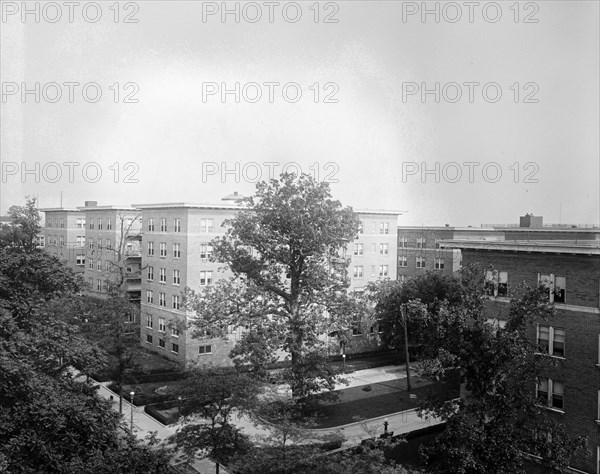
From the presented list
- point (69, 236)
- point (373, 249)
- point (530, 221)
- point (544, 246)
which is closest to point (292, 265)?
point (544, 246)

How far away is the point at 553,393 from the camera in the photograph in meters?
19.7

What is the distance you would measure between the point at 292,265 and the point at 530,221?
30.5 m

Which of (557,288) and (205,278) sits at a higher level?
(557,288)

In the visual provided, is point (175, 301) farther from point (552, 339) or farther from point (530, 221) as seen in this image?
point (530, 221)

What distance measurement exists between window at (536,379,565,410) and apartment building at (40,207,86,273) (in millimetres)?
42890

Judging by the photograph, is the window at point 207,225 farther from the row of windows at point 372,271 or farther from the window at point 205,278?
the row of windows at point 372,271

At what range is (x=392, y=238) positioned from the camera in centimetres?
4325

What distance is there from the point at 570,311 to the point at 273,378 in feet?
38.3

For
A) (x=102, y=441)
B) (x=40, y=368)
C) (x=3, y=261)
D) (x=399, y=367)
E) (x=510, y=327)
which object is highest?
(x=3, y=261)

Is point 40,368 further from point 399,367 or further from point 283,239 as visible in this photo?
point 399,367

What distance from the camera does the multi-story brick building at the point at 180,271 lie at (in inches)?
1342

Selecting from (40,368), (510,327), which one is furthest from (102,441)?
(510,327)

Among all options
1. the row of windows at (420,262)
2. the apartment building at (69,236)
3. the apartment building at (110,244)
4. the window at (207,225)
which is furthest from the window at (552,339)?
the apartment building at (69,236)

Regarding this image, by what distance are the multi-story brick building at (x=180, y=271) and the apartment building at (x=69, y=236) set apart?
51.7ft
